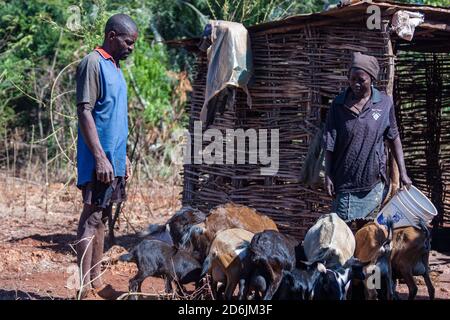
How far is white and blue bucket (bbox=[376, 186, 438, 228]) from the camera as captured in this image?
6.10 m

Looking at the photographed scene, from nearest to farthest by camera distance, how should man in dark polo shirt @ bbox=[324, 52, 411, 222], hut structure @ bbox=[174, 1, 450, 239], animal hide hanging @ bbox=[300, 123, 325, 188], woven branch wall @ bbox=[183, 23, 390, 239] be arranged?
man in dark polo shirt @ bbox=[324, 52, 411, 222] → animal hide hanging @ bbox=[300, 123, 325, 188] → hut structure @ bbox=[174, 1, 450, 239] → woven branch wall @ bbox=[183, 23, 390, 239]

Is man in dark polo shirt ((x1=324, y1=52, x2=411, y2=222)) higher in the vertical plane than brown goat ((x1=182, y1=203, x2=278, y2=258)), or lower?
higher

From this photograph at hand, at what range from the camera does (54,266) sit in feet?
26.8

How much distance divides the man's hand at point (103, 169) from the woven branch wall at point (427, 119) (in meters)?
4.52

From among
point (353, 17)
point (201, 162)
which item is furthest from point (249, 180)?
point (353, 17)

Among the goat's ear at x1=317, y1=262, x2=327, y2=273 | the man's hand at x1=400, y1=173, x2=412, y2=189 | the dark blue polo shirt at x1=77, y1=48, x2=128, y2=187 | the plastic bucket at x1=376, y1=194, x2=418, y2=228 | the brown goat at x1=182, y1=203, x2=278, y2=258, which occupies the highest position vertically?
the dark blue polo shirt at x1=77, y1=48, x2=128, y2=187

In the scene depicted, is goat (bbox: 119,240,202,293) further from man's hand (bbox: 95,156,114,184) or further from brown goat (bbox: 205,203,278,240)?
man's hand (bbox: 95,156,114,184)

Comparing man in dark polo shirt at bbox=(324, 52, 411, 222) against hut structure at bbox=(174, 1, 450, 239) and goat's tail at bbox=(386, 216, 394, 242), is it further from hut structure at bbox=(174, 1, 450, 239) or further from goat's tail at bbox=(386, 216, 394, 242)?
hut structure at bbox=(174, 1, 450, 239)

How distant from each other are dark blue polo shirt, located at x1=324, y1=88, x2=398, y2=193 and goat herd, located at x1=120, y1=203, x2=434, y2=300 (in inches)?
14.9

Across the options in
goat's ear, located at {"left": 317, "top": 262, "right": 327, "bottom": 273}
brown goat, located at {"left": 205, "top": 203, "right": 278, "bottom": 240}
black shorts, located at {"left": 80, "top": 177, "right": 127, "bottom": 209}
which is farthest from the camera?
brown goat, located at {"left": 205, "top": 203, "right": 278, "bottom": 240}

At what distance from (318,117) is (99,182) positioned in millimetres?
2783

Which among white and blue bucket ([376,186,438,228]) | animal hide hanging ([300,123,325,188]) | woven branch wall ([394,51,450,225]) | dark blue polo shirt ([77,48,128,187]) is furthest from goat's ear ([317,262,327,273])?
woven branch wall ([394,51,450,225])

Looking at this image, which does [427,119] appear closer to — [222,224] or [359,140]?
[359,140]

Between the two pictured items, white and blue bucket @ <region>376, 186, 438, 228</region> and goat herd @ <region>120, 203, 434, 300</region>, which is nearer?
goat herd @ <region>120, 203, 434, 300</region>
